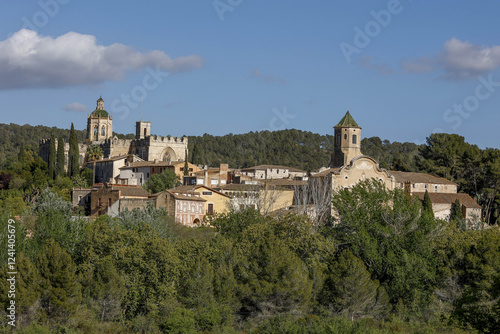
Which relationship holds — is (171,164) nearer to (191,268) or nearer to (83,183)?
(83,183)

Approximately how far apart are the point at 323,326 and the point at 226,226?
547 inches

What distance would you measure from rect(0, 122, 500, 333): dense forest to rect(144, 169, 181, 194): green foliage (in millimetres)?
15359

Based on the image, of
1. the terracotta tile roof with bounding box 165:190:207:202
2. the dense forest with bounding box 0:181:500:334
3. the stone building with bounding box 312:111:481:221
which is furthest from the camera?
the stone building with bounding box 312:111:481:221

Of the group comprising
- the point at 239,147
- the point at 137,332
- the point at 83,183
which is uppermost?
the point at 239,147

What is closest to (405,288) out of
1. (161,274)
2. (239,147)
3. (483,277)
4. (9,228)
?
(483,277)

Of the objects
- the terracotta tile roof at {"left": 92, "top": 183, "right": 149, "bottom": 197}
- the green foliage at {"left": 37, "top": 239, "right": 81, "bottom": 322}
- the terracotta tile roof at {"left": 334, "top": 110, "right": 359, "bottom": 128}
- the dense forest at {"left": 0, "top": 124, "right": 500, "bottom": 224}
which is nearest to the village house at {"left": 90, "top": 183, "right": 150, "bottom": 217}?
the terracotta tile roof at {"left": 92, "top": 183, "right": 149, "bottom": 197}

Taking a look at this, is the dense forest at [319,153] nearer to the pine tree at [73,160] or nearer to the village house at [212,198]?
the pine tree at [73,160]

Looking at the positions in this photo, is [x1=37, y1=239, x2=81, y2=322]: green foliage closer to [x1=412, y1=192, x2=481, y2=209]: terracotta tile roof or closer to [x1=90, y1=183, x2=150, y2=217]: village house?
[x1=90, y1=183, x2=150, y2=217]: village house

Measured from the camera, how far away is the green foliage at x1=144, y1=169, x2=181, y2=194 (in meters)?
58.0

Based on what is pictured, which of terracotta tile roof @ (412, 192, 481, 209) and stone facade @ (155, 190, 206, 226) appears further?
terracotta tile roof @ (412, 192, 481, 209)

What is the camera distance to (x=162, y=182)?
5828 centimetres

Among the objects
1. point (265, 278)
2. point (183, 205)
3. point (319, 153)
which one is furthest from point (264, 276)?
point (319, 153)

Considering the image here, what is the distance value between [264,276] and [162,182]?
26.6 metres

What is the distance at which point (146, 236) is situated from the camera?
35.7m
